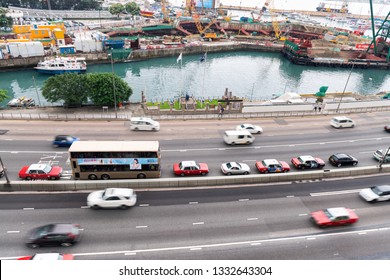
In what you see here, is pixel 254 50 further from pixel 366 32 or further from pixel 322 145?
pixel 366 32

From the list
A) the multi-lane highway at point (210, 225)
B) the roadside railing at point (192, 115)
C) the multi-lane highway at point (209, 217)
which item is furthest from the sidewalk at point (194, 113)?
the multi-lane highway at point (210, 225)

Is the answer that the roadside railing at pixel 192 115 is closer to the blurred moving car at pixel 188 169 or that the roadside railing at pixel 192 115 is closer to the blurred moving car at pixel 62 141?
the blurred moving car at pixel 62 141

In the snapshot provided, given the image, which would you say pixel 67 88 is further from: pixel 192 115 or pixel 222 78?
pixel 222 78

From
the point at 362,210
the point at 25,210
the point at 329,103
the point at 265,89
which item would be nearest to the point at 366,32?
the point at 265,89

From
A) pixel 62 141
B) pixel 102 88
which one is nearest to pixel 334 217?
pixel 62 141

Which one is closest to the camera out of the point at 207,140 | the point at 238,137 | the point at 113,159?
the point at 113,159

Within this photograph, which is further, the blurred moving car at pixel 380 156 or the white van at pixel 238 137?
the white van at pixel 238 137

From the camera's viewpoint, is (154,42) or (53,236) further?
(154,42)
